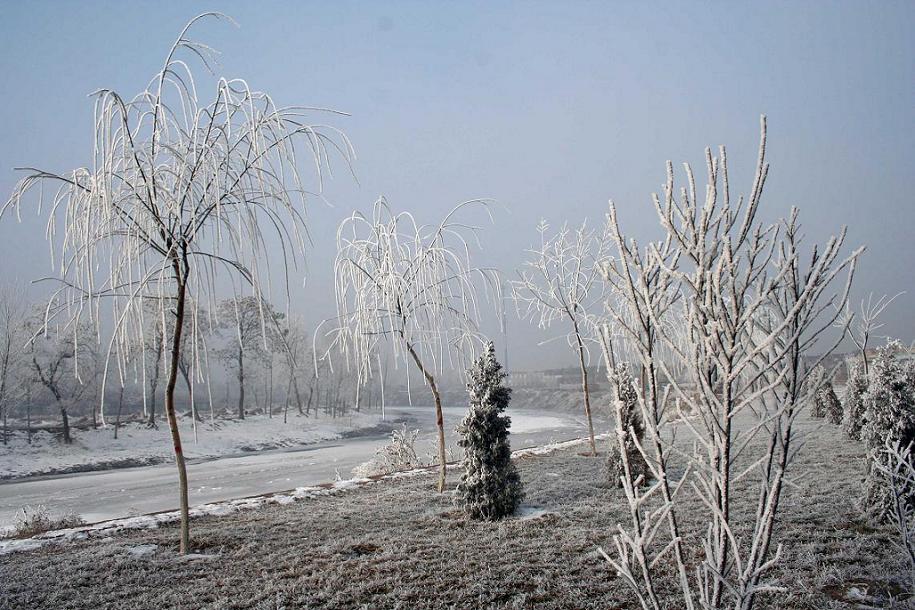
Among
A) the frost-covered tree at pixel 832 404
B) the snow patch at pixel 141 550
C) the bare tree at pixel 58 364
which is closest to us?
the snow patch at pixel 141 550

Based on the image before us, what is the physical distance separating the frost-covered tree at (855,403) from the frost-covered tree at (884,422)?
227 inches

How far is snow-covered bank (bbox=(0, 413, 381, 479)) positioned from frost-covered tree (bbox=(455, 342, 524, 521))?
2201 centimetres

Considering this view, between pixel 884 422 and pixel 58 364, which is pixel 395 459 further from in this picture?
pixel 58 364

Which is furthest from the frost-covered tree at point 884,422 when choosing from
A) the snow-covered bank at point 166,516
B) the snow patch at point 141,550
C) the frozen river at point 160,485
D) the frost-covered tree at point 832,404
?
the frost-covered tree at point 832,404

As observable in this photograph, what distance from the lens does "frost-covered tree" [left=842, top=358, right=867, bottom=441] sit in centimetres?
1177

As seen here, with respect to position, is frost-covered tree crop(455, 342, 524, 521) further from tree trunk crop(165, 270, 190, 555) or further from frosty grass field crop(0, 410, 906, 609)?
tree trunk crop(165, 270, 190, 555)

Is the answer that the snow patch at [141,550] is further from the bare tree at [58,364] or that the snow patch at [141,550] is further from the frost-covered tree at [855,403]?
the bare tree at [58,364]

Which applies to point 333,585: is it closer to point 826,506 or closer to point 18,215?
point 18,215

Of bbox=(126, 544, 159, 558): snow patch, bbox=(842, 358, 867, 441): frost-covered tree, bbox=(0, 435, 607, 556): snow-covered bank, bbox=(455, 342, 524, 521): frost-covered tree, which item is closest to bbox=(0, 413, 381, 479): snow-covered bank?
bbox=(0, 435, 607, 556): snow-covered bank

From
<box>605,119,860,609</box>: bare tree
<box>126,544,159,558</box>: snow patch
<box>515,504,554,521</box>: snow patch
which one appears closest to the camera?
<box>605,119,860,609</box>: bare tree

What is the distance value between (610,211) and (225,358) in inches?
1646

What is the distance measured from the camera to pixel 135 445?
26.2m

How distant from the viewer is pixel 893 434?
20.2ft

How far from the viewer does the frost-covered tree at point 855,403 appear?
1177 cm
